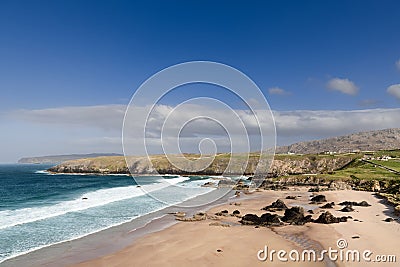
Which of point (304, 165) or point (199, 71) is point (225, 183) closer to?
point (304, 165)

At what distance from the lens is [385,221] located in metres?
27.3

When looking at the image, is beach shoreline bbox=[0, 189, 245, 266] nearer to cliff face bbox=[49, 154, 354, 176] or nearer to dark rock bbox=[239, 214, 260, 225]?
dark rock bbox=[239, 214, 260, 225]

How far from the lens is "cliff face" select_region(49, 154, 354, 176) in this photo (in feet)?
325

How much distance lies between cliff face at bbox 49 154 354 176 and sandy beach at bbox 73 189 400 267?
2779 inches

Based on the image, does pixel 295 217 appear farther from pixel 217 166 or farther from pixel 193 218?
pixel 217 166

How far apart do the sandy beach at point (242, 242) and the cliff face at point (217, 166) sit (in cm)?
7058

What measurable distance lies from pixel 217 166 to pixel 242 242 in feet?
332

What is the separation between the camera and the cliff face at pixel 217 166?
99188 millimetres

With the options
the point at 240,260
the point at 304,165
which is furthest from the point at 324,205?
the point at 304,165

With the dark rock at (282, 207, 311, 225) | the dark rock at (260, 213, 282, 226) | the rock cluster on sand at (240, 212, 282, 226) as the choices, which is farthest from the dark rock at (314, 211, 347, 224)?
the rock cluster on sand at (240, 212, 282, 226)

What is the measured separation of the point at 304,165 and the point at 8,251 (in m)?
95.2

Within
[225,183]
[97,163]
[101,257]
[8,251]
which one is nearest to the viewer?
[101,257]

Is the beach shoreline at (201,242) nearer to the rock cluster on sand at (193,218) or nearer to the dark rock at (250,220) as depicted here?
the dark rock at (250,220)

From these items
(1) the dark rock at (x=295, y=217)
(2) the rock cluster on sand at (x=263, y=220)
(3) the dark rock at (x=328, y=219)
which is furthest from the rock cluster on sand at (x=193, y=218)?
(3) the dark rock at (x=328, y=219)
